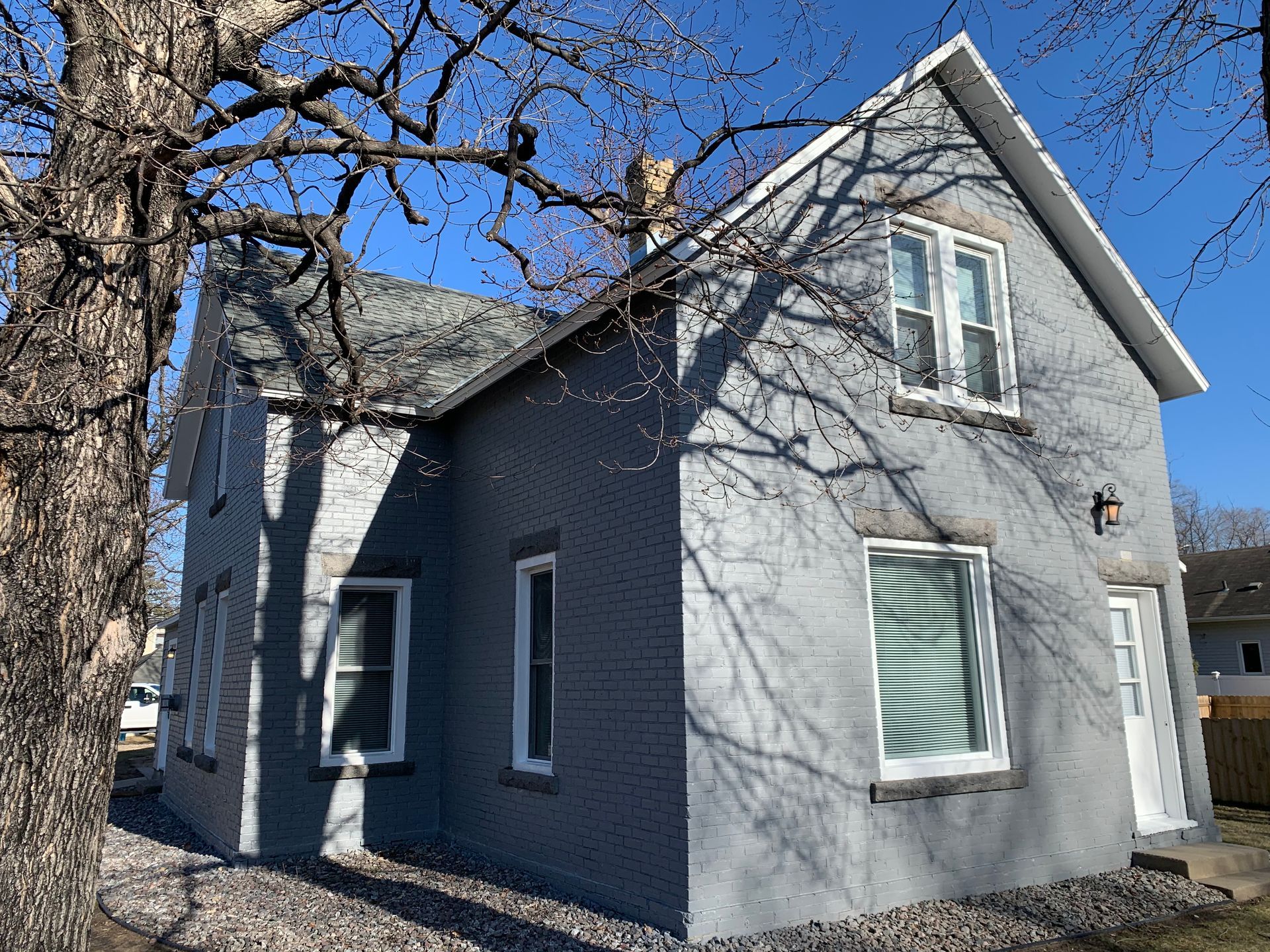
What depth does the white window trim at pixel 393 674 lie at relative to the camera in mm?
9602

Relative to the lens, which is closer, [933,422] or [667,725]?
[667,725]

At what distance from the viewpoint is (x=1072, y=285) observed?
32.2 ft

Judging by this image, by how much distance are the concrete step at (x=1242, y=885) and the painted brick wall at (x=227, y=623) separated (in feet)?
29.0

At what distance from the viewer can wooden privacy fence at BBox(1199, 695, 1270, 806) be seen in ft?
40.9

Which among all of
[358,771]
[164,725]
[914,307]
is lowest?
[358,771]

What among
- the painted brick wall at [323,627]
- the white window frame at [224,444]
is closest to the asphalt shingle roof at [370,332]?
the painted brick wall at [323,627]

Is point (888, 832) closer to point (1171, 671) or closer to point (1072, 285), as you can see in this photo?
point (1171, 671)

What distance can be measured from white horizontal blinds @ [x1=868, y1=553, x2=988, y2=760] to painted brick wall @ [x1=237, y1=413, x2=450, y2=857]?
458 cm

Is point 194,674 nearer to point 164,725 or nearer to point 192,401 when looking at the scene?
point 192,401

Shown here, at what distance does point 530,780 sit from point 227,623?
477 centimetres

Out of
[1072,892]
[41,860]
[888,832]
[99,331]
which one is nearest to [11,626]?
[41,860]

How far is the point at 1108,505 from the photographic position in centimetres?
905

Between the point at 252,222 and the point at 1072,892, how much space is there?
7.93 meters

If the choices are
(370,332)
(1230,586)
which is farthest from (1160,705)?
(1230,586)
